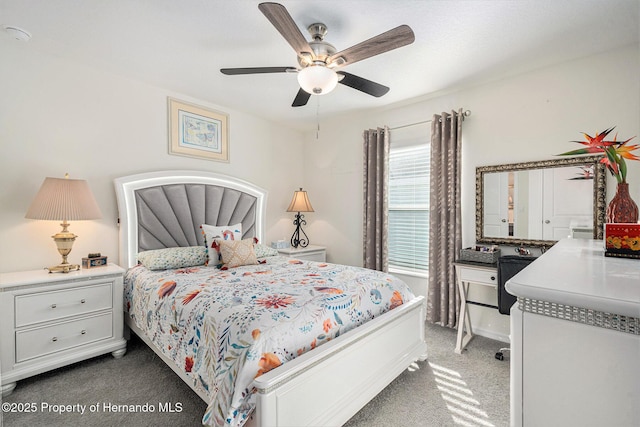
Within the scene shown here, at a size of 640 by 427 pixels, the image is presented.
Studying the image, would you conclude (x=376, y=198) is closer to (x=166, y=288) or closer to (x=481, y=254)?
(x=481, y=254)

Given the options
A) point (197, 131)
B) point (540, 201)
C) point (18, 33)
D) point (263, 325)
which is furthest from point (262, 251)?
point (540, 201)

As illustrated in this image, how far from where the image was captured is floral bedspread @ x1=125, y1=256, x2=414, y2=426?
1.33 m

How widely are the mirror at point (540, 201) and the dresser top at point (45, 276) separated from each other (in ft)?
11.2

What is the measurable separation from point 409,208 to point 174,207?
2.66m

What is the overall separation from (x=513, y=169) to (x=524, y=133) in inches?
13.4

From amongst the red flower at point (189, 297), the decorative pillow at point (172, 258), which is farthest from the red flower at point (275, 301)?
the decorative pillow at point (172, 258)

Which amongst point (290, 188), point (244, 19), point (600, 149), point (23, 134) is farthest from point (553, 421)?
point (290, 188)

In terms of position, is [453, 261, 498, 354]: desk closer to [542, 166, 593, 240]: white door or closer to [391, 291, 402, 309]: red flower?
[542, 166, 593, 240]: white door

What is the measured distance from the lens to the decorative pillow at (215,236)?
2.84 meters

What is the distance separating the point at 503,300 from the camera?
2.33 metres

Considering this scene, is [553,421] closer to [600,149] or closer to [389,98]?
[600,149]

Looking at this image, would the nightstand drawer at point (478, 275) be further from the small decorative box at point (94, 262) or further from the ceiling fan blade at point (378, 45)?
the small decorative box at point (94, 262)

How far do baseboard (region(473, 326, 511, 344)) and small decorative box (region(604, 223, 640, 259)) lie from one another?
1.96 meters

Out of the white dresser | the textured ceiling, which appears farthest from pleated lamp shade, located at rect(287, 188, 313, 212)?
the white dresser
